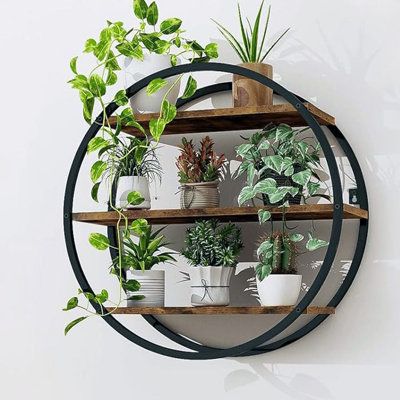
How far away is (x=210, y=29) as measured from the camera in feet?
7.04

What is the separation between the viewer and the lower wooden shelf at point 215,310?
5.91 ft

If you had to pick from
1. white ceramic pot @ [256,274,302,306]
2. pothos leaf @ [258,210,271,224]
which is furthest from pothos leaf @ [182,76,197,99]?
white ceramic pot @ [256,274,302,306]

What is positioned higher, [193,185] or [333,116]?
[333,116]

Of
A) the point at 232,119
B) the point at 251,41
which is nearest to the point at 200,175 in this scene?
the point at 232,119

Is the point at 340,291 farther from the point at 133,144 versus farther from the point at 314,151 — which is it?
the point at 133,144

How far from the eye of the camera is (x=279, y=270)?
1.86m

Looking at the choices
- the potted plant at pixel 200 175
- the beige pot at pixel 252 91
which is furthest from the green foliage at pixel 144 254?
the beige pot at pixel 252 91

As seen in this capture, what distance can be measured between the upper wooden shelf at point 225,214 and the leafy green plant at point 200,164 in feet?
0.29

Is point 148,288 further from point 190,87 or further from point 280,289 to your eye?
point 190,87

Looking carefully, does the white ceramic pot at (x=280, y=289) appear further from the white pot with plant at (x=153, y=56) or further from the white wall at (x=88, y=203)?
the white pot with plant at (x=153, y=56)

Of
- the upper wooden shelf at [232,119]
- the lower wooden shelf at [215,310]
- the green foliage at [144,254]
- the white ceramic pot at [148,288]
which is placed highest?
the upper wooden shelf at [232,119]

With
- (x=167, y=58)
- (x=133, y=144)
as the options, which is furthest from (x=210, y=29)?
(x=133, y=144)

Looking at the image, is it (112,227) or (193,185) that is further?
(112,227)

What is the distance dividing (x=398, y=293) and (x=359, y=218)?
18 cm
